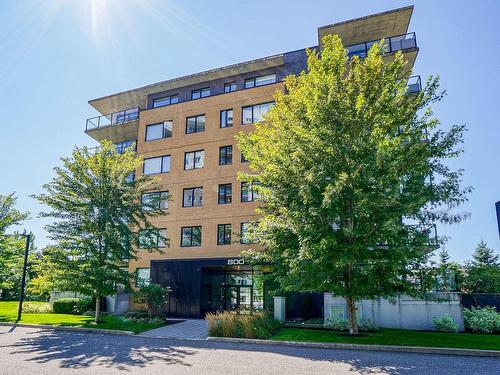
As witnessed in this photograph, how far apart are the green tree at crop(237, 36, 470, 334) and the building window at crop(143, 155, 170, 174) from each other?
47.7 ft

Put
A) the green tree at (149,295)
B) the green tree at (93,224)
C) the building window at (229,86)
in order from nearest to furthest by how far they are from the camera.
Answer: the green tree at (93,224), the green tree at (149,295), the building window at (229,86)

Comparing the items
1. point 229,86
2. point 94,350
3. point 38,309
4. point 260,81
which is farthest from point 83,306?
point 260,81

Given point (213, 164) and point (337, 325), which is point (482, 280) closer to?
point (337, 325)

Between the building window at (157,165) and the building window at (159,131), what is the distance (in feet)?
5.57

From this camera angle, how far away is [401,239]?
1352 cm

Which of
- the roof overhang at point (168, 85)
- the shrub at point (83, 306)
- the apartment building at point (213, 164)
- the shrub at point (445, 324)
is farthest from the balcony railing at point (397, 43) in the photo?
the shrub at point (83, 306)

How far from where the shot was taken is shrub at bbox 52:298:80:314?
25781 mm

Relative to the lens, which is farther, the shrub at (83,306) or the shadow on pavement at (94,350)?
the shrub at (83,306)

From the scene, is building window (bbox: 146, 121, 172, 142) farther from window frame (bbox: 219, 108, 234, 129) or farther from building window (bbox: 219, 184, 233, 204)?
building window (bbox: 219, 184, 233, 204)

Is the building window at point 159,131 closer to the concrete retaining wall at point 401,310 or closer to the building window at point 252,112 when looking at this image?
the building window at point 252,112

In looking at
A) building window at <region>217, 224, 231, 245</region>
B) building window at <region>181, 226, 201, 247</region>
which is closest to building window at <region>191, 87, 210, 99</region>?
building window at <region>181, 226, 201, 247</region>

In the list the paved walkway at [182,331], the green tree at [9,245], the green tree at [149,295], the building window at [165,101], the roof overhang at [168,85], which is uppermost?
the roof overhang at [168,85]

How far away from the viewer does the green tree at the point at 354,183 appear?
527 inches

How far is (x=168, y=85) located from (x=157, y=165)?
6.84m
